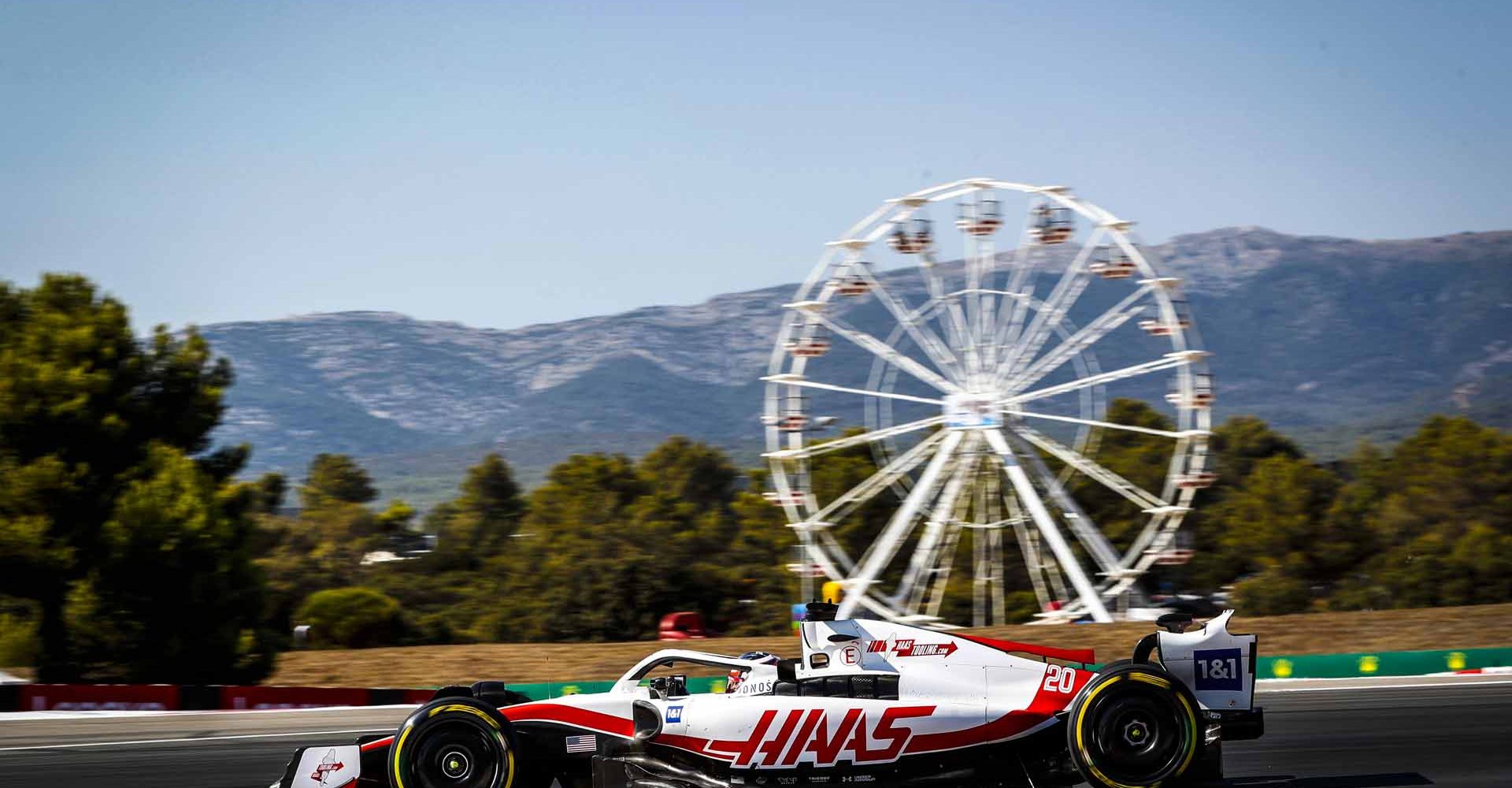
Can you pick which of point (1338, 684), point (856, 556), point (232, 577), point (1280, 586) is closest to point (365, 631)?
point (232, 577)

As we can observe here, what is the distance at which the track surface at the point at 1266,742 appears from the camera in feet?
38.0

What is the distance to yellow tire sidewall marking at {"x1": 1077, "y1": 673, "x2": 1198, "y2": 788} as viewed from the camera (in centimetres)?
965

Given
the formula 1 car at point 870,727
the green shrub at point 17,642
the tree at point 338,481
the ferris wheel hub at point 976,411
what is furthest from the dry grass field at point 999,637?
the tree at point 338,481

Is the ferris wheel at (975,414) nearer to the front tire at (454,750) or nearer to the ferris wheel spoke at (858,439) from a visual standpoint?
the ferris wheel spoke at (858,439)

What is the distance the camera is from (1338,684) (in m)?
19.9

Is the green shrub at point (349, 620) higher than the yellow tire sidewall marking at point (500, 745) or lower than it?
lower

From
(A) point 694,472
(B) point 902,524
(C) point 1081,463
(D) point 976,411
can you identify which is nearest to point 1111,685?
(C) point 1081,463

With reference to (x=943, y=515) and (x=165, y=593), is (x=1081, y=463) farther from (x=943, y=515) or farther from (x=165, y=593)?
(x=165, y=593)

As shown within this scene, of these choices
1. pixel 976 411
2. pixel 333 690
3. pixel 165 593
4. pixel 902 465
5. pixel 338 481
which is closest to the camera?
pixel 333 690

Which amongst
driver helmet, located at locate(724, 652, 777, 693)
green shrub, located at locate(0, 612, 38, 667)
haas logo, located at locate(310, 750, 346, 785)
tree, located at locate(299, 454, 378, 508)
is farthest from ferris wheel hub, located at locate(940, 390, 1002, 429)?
tree, located at locate(299, 454, 378, 508)

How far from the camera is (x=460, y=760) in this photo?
9984mm

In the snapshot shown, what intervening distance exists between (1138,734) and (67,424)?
21838 mm

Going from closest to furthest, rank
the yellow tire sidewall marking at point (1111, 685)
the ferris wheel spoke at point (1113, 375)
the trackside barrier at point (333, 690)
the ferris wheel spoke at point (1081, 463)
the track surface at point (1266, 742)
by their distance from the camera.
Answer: the yellow tire sidewall marking at point (1111, 685) → the track surface at point (1266, 742) → the trackside barrier at point (333, 690) → the ferris wheel spoke at point (1113, 375) → the ferris wheel spoke at point (1081, 463)

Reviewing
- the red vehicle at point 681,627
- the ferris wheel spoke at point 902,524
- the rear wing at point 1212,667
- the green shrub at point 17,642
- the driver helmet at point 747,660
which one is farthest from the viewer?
the ferris wheel spoke at point 902,524
